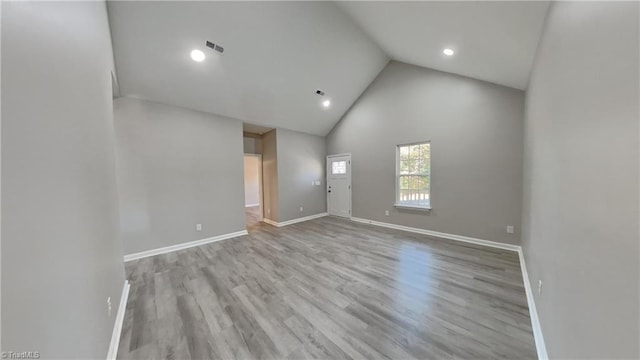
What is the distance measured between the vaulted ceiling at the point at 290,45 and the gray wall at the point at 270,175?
1.01 m

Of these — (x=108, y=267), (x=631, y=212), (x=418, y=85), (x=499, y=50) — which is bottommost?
(x=108, y=267)

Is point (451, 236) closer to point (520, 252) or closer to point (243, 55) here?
point (520, 252)

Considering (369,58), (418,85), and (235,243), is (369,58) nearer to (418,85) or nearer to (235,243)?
(418,85)

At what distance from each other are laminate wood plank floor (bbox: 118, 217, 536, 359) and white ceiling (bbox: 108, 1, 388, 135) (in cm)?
278

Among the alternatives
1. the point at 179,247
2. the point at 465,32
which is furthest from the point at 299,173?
the point at 465,32

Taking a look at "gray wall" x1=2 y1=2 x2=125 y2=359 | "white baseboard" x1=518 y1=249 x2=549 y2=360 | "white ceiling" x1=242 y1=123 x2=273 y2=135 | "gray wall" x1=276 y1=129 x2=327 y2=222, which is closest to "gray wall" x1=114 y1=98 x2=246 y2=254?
"white ceiling" x1=242 y1=123 x2=273 y2=135

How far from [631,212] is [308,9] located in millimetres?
3588

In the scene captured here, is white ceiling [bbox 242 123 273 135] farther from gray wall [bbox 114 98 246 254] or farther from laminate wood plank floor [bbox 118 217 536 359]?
laminate wood plank floor [bbox 118 217 536 359]

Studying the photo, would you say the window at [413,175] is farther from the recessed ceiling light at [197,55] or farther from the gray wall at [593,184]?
the recessed ceiling light at [197,55]

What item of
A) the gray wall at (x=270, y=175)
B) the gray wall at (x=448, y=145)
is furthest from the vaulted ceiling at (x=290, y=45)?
the gray wall at (x=270, y=175)

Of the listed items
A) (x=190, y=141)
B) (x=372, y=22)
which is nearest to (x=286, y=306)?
(x=190, y=141)

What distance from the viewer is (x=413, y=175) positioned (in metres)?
4.59

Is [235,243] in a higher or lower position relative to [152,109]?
lower

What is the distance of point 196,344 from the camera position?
64.8 inches
